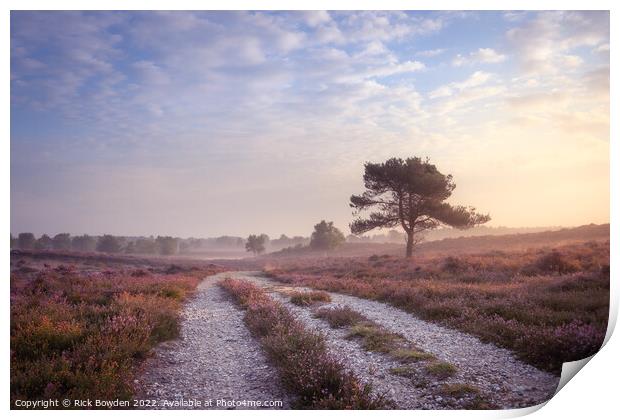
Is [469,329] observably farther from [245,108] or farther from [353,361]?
[245,108]

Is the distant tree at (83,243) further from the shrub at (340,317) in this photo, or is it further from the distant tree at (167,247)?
the shrub at (340,317)

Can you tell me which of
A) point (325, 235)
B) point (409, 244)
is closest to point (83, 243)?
point (325, 235)

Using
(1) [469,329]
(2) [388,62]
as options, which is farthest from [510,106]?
(1) [469,329]


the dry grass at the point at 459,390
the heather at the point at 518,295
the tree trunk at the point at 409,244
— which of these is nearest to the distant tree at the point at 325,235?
the heather at the point at 518,295

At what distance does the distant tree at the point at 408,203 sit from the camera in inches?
601

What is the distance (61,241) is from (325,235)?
28.7ft

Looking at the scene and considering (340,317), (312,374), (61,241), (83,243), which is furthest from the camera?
(83,243)

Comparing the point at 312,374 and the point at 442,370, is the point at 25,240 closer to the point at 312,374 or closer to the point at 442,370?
the point at 312,374

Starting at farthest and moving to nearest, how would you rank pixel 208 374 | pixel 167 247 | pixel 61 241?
1. pixel 167 247
2. pixel 61 241
3. pixel 208 374

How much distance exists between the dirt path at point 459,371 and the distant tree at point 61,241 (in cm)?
753

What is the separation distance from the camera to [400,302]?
44.2 ft

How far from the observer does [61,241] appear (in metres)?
11.4

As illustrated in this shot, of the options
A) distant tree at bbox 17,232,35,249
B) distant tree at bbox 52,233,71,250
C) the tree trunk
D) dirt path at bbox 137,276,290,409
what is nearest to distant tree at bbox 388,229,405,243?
the tree trunk

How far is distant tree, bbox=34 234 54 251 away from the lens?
1010 centimetres
